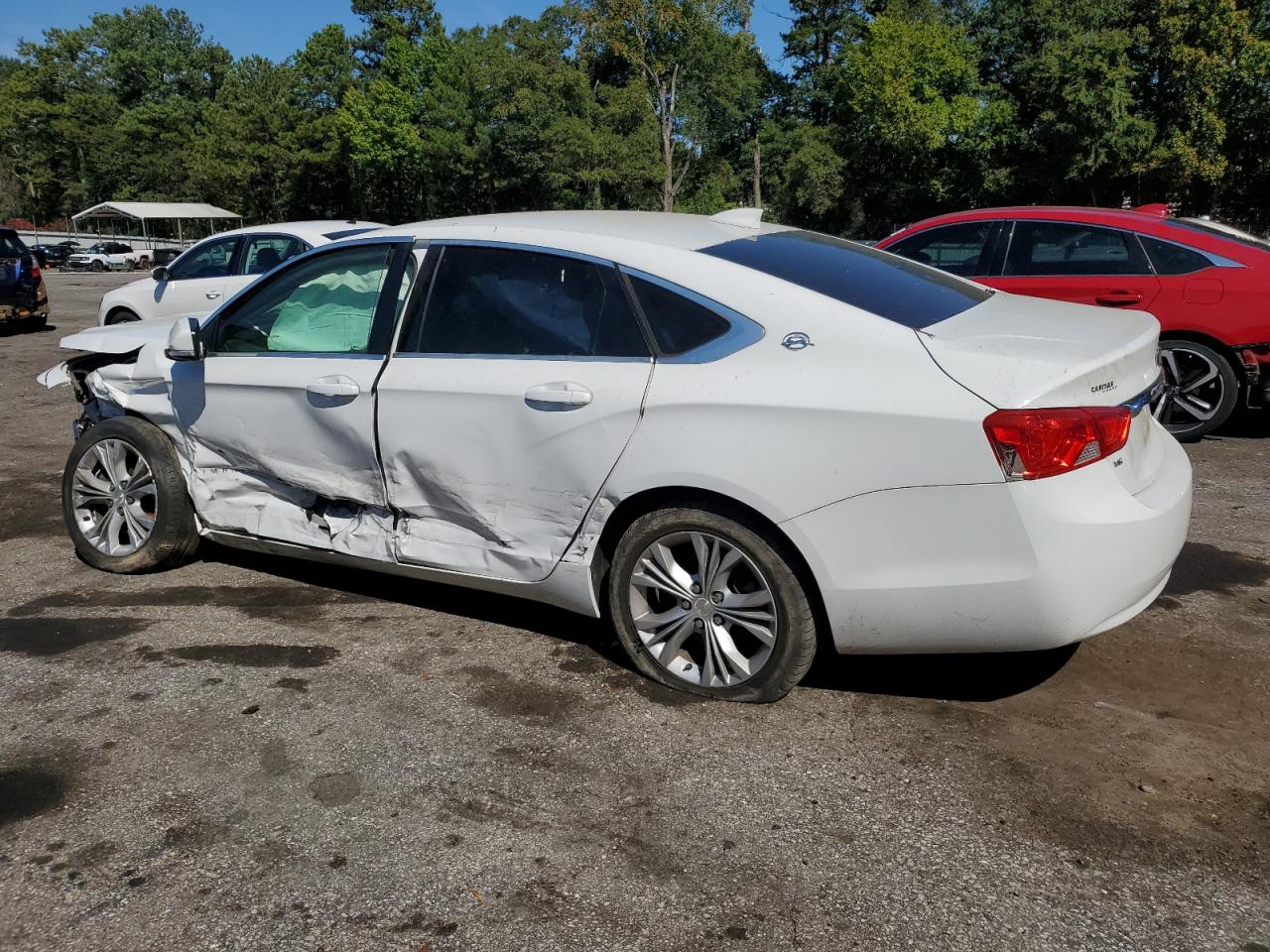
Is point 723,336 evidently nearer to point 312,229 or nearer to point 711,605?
point 711,605

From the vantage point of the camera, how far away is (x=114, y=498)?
494 cm

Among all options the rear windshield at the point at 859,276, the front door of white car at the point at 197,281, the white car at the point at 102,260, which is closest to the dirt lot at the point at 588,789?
the rear windshield at the point at 859,276

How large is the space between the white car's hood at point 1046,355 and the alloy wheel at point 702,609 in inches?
36.3

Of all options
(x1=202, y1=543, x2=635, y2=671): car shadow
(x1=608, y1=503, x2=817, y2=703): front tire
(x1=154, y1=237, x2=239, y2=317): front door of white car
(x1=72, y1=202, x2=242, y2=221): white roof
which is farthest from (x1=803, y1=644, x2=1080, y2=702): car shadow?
(x1=72, y1=202, x2=242, y2=221): white roof

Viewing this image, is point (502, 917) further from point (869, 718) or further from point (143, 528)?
point (143, 528)

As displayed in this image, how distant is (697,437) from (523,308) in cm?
94

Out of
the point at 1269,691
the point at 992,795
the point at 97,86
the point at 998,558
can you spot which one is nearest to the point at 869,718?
the point at 992,795

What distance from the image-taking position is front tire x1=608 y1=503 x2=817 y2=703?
3336mm

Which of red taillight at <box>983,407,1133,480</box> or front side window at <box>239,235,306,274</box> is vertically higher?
front side window at <box>239,235,306,274</box>

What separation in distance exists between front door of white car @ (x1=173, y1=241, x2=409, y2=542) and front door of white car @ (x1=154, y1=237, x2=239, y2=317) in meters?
7.34

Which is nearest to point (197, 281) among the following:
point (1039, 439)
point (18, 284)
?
point (18, 284)

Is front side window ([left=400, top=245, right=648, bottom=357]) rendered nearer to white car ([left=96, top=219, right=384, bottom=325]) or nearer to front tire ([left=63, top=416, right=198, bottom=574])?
front tire ([left=63, top=416, right=198, bottom=574])

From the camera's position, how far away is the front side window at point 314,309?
4.21 m

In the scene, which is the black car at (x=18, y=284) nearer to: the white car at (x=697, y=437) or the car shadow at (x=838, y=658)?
the white car at (x=697, y=437)
